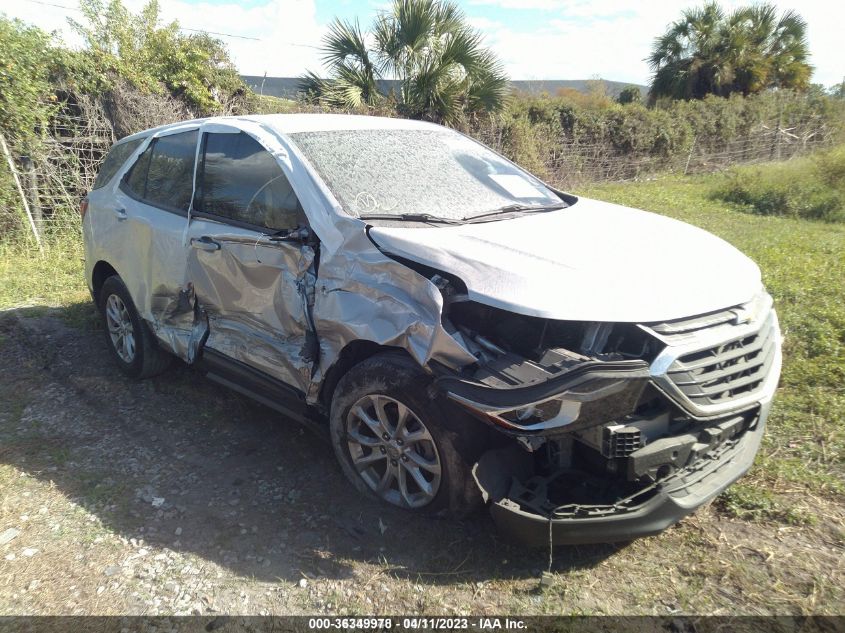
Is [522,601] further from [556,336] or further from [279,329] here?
[279,329]

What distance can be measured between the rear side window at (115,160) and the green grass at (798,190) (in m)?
11.3

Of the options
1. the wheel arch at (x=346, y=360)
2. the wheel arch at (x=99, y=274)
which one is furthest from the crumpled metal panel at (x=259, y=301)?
the wheel arch at (x=99, y=274)

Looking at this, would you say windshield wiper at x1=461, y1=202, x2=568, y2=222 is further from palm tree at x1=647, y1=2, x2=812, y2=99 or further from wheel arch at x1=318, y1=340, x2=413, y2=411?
palm tree at x1=647, y1=2, x2=812, y2=99

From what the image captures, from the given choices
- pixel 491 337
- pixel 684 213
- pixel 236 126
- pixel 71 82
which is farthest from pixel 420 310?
pixel 684 213

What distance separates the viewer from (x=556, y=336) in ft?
8.68

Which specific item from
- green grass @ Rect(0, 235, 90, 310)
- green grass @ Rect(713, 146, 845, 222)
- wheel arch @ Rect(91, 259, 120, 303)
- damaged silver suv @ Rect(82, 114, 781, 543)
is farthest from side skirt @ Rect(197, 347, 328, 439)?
green grass @ Rect(713, 146, 845, 222)

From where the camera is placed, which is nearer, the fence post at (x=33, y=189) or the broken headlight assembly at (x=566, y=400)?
the broken headlight assembly at (x=566, y=400)

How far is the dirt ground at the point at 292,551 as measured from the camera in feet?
8.49

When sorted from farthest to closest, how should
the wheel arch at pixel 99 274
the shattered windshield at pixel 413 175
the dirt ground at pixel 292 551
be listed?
the wheel arch at pixel 99 274 < the shattered windshield at pixel 413 175 < the dirt ground at pixel 292 551

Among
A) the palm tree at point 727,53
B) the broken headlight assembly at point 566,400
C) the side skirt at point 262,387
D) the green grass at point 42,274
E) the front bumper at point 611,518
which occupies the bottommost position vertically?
the green grass at point 42,274

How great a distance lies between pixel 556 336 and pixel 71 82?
8348 mm

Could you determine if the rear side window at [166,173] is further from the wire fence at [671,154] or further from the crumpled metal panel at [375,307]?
the wire fence at [671,154]

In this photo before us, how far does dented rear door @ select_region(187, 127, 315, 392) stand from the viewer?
10.7ft

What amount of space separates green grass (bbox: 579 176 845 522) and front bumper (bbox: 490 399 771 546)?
2.49 ft
